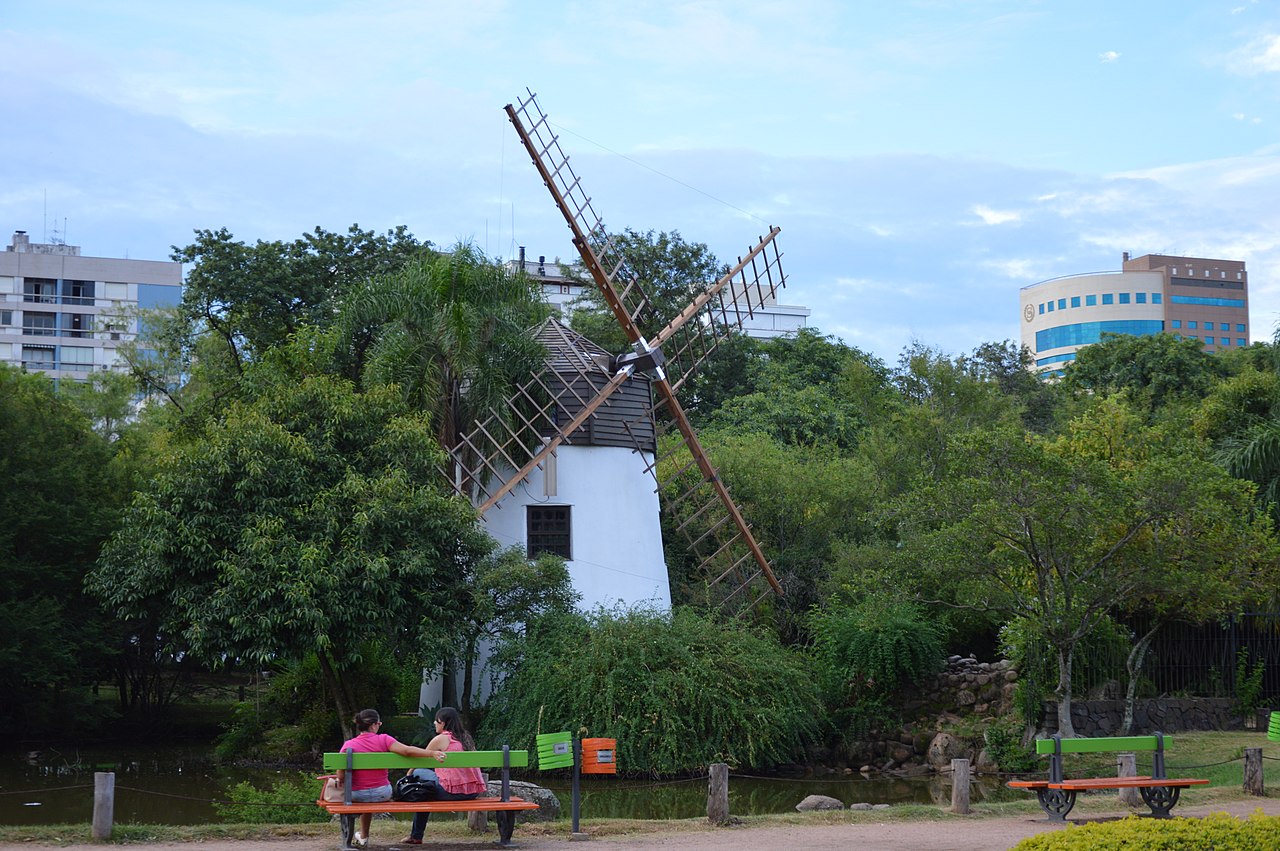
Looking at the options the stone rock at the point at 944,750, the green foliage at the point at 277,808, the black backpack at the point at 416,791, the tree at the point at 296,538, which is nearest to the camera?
the black backpack at the point at 416,791

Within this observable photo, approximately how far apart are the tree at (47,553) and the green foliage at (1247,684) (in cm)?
1988

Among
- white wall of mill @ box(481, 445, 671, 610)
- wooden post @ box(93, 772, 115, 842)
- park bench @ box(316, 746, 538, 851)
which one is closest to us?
park bench @ box(316, 746, 538, 851)

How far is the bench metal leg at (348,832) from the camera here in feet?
34.2

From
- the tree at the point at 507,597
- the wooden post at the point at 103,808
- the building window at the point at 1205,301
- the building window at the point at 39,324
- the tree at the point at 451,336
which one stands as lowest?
the wooden post at the point at 103,808

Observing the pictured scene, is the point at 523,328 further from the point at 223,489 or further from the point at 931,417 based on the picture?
the point at 931,417

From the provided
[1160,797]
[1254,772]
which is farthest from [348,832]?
[1254,772]

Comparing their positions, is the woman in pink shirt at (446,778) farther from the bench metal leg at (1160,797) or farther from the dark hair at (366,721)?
the bench metal leg at (1160,797)

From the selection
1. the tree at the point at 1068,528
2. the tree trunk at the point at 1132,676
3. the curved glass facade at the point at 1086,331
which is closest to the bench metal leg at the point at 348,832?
the tree at the point at 1068,528

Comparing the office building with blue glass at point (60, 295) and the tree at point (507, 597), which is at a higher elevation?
the office building with blue glass at point (60, 295)

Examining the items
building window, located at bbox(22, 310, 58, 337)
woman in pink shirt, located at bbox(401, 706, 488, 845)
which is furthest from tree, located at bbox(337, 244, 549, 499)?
building window, located at bbox(22, 310, 58, 337)

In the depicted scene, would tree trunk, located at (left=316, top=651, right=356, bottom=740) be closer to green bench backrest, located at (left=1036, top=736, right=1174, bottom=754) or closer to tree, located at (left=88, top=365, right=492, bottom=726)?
tree, located at (left=88, top=365, right=492, bottom=726)

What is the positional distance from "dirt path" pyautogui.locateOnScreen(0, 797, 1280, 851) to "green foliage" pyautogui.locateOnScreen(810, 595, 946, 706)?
371 inches

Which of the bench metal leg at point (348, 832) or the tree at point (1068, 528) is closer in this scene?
the bench metal leg at point (348, 832)

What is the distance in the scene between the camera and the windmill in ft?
76.0
